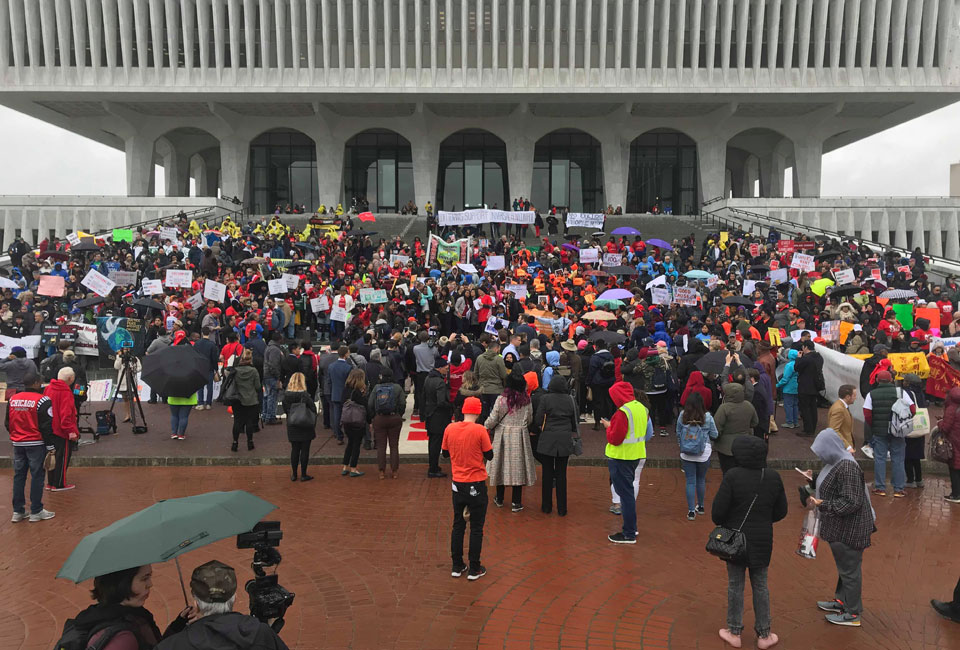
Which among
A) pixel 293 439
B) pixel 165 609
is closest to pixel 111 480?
pixel 293 439

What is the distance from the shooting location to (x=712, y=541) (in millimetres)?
5012

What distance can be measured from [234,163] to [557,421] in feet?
134

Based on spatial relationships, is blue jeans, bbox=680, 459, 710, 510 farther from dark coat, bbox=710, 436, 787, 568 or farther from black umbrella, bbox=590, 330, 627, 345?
black umbrella, bbox=590, 330, 627, 345

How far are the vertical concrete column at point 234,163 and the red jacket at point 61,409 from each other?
3833cm

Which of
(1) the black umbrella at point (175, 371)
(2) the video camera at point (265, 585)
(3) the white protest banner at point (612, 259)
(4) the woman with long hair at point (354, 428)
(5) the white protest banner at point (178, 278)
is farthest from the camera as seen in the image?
(3) the white protest banner at point (612, 259)

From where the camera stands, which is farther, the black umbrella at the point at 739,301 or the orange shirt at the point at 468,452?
the black umbrella at the point at 739,301

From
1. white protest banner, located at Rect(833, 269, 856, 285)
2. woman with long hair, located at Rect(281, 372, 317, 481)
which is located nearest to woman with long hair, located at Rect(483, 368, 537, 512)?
woman with long hair, located at Rect(281, 372, 317, 481)

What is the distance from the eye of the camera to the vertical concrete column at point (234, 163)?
4347 cm

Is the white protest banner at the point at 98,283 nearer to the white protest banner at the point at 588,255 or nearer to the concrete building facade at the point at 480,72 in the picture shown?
the white protest banner at the point at 588,255

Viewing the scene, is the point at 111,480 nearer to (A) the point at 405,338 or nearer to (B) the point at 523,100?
(A) the point at 405,338

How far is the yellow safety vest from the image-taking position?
724 cm

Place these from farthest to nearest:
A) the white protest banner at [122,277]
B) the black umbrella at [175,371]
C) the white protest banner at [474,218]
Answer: the white protest banner at [474,218]
the white protest banner at [122,277]
the black umbrella at [175,371]

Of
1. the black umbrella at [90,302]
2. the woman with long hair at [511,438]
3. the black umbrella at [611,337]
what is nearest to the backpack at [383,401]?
the woman with long hair at [511,438]

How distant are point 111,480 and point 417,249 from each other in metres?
16.0
